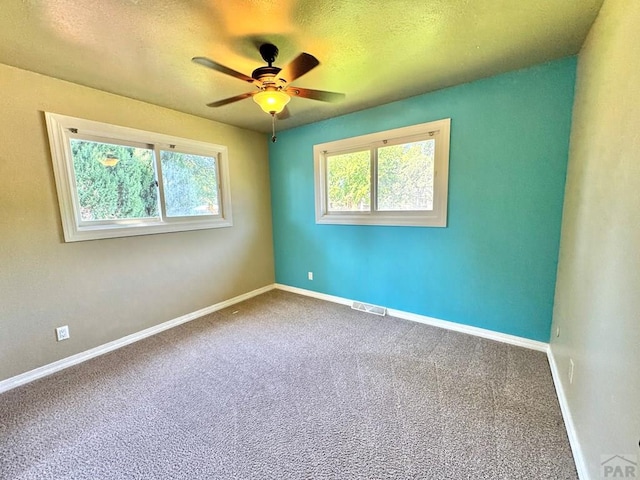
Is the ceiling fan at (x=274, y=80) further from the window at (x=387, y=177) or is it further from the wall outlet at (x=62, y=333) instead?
the wall outlet at (x=62, y=333)

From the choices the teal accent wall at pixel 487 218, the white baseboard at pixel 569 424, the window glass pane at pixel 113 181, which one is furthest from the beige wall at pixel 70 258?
the white baseboard at pixel 569 424

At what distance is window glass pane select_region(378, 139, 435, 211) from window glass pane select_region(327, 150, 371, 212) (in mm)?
183

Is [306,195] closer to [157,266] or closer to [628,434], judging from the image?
[157,266]

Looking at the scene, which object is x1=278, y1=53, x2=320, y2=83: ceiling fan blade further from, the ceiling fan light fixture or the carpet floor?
the carpet floor

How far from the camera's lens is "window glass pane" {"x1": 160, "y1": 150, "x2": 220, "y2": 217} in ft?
9.83

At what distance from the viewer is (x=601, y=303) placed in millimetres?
1216

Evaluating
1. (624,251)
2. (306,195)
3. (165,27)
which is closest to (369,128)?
(306,195)

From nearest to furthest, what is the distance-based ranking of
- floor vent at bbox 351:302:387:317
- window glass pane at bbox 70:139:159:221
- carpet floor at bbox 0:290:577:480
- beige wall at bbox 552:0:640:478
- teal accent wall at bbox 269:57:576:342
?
beige wall at bbox 552:0:640:478 → carpet floor at bbox 0:290:577:480 → teal accent wall at bbox 269:57:576:342 → window glass pane at bbox 70:139:159:221 → floor vent at bbox 351:302:387:317

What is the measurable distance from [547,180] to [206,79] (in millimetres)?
2908

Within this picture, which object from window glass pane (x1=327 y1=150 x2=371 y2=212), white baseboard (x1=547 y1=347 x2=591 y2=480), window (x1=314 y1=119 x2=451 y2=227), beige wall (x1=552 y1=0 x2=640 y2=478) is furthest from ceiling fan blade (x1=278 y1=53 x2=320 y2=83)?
white baseboard (x1=547 y1=347 x2=591 y2=480)

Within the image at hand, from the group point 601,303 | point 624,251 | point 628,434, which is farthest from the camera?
point 601,303

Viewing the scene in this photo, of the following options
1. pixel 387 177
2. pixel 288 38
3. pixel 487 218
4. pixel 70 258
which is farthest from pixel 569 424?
pixel 70 258

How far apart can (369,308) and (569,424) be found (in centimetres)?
196

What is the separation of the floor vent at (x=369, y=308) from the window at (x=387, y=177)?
102cm
